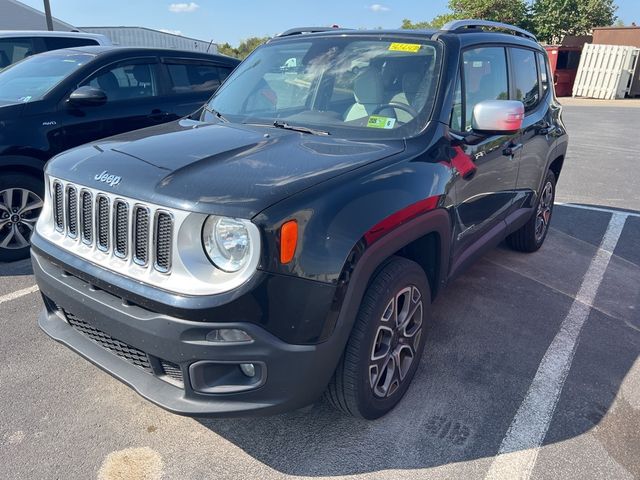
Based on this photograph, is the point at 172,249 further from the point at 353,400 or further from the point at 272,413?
the point at 353,400

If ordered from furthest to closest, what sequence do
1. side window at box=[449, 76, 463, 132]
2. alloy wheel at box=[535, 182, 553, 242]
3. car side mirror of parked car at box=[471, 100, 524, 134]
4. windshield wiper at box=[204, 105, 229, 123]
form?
alloy wheel at box=[535, 182, 553, 242] → windshield wiper at box=[204, 105, 229, 123] → side window at box=[449, 76, 463, 132] → car side mirror of parked car at box=[471, 100, 524, 134]

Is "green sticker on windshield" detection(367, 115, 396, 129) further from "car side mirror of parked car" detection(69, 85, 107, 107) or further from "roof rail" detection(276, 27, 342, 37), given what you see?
"car side mirror of parked car" detection(69, 85, 107, 107)

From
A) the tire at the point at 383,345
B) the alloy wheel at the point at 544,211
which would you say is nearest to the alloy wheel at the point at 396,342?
the tire at the point at 383,345

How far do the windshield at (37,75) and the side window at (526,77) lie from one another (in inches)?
147

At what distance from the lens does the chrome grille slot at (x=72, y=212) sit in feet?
8.00

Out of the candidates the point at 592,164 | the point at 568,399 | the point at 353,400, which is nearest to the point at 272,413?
the point at 353,400

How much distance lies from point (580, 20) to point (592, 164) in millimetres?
29527

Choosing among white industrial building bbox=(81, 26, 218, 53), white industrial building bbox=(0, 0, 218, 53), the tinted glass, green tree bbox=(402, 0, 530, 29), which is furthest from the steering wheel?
green tree bbox=(402, 0, 530, 29)

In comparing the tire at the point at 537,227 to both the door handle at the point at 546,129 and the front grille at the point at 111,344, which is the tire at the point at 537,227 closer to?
the door handle at the point at 546,129

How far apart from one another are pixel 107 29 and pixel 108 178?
26.7 meters

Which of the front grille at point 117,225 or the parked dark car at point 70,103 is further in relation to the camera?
the parked dark car at point 70,103

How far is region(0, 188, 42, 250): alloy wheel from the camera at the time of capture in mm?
4348

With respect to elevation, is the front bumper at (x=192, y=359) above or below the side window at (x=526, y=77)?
below

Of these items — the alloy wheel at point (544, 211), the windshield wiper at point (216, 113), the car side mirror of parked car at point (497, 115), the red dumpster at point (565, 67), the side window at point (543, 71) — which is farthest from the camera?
the red dumpster at point (565, 67)
